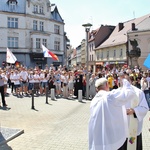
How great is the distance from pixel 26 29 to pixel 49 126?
113 feet

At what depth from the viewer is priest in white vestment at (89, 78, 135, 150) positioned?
403cm

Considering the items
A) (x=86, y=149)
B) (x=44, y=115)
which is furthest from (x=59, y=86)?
(x=86, y=149)

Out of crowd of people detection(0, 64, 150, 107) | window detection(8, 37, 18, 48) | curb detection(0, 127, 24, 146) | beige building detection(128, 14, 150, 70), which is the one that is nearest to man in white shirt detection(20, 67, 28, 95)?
crowd of people detection(0, 64, 150, 107)

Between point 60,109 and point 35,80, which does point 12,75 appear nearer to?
point 35,80

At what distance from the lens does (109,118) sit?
411 cm

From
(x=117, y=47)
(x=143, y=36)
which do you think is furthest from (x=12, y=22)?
(x=143, y=36)

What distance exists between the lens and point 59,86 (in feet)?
55.2

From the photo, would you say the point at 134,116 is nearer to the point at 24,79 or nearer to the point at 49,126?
the point at 49,126

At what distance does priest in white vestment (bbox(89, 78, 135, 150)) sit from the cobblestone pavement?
2264 millimetres

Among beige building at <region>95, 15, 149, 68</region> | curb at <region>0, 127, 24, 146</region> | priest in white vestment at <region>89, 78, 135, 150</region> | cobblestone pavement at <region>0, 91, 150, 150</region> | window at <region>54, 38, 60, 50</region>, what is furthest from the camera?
beige building at <region>95, 15, 149, 68</region>

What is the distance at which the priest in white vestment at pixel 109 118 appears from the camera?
159 inches

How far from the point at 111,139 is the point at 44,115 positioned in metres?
6.52

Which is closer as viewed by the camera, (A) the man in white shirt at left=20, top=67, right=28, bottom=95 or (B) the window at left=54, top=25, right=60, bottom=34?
(A) the man in white shirt at left=20, top=67, right=28, bottom=95

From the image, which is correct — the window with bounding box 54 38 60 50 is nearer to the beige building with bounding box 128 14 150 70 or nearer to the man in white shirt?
the beige building with bounding box 128 14 150 70
